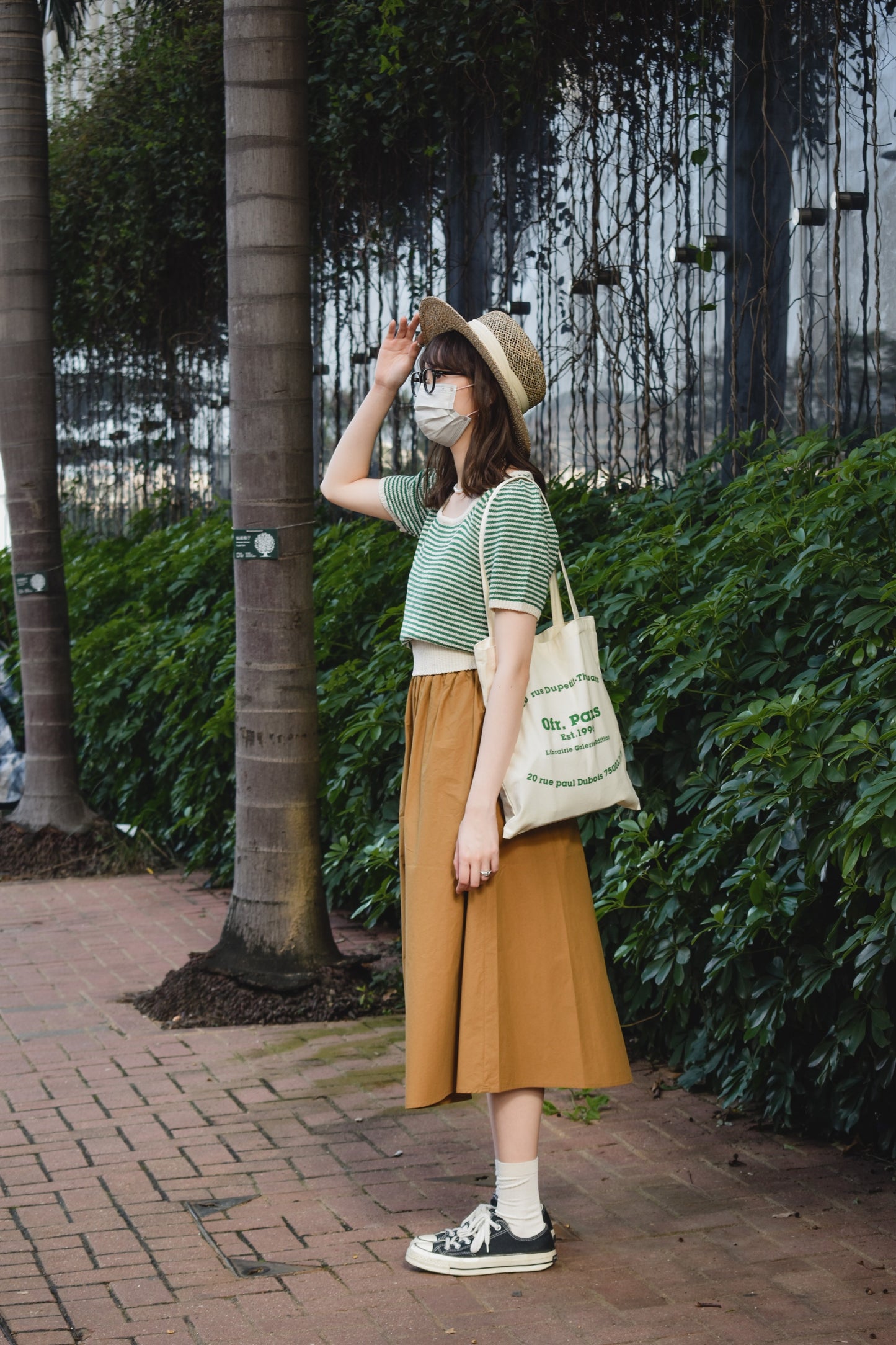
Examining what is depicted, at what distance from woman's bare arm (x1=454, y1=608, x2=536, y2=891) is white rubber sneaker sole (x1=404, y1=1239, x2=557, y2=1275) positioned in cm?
86

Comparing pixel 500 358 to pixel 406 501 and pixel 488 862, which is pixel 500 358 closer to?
pixel 406 501

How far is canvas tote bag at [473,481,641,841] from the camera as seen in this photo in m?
3.28

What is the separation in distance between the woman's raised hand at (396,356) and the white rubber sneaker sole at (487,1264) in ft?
6.65

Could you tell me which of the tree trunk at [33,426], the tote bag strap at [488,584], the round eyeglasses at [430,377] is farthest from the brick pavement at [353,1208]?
the tree trunk at [33,426]

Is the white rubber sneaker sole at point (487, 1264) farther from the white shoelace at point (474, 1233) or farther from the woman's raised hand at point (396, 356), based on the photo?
the woman's raised hand at point (396, 356)

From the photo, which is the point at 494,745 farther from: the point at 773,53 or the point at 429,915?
the point at 773,53

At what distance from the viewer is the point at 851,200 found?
6.00 metres

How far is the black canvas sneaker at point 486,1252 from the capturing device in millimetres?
3434

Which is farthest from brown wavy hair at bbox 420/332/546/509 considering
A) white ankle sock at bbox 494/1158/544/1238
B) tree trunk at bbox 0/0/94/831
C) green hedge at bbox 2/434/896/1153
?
tree trunk at bbox 0/0/94/831

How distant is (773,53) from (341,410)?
15.1 feet

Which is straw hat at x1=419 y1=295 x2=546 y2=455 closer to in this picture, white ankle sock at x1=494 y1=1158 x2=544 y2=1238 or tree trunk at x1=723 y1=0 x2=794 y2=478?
white ankle sock at x1=494 y1=1158 x2=544 y2=1238

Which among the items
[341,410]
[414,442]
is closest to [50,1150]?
[414,442]

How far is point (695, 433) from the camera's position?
6.92 metres

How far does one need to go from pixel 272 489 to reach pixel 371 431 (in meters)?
1.79
